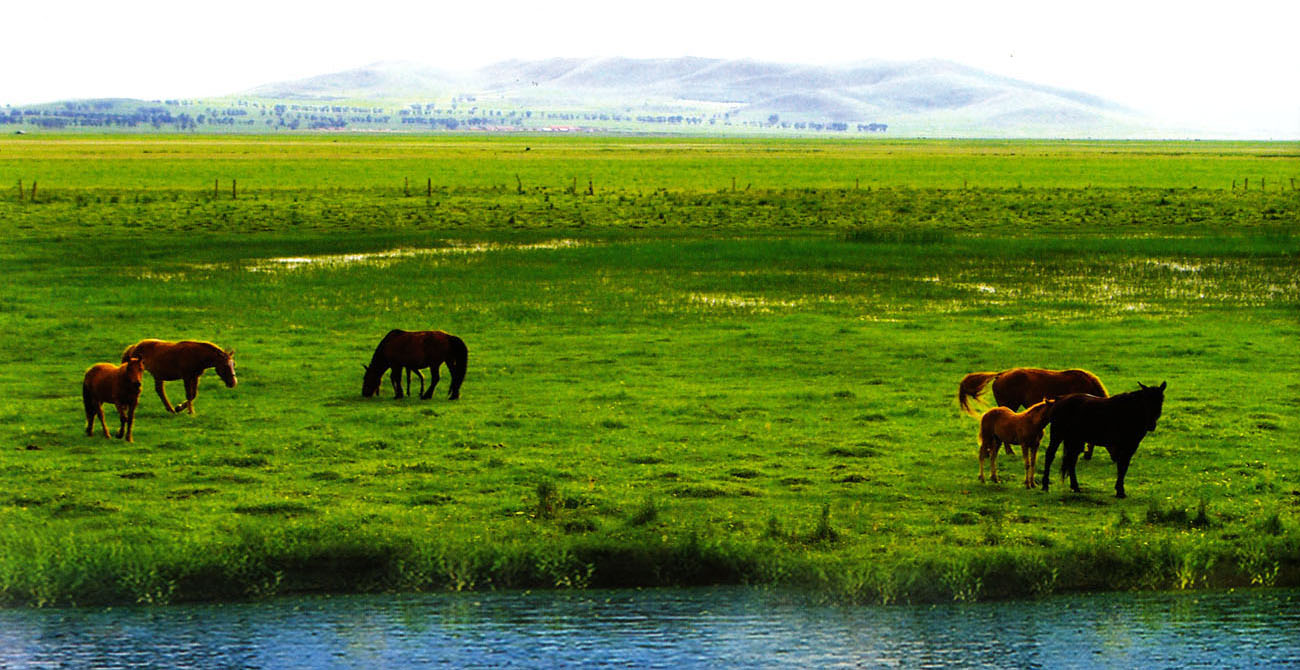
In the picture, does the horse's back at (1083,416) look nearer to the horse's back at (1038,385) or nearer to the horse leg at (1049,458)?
the horse leg at (1049,458)

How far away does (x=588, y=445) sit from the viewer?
71.1 ft

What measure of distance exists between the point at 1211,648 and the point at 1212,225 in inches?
2452

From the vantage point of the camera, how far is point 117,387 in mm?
20422

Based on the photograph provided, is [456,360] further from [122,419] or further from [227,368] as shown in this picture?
[122,419]

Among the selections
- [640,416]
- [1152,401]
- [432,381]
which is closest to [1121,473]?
[1152,401]

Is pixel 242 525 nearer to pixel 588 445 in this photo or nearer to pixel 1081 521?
pixel 588 445

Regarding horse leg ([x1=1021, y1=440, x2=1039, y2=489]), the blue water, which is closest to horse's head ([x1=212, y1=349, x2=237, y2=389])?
the blue water

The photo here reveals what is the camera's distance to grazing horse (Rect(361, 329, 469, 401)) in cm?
2455

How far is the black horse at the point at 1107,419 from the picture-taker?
1722 cm

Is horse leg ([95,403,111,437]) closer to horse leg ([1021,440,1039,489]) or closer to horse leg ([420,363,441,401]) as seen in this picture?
horse leg ([420,363,441,401])

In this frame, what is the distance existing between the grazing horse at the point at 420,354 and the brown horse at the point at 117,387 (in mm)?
4862

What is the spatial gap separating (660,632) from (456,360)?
36.1 ft

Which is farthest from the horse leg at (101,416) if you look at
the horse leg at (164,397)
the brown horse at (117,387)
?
the horse leg at (164,397)

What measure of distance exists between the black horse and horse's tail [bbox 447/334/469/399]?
37.0 ft
